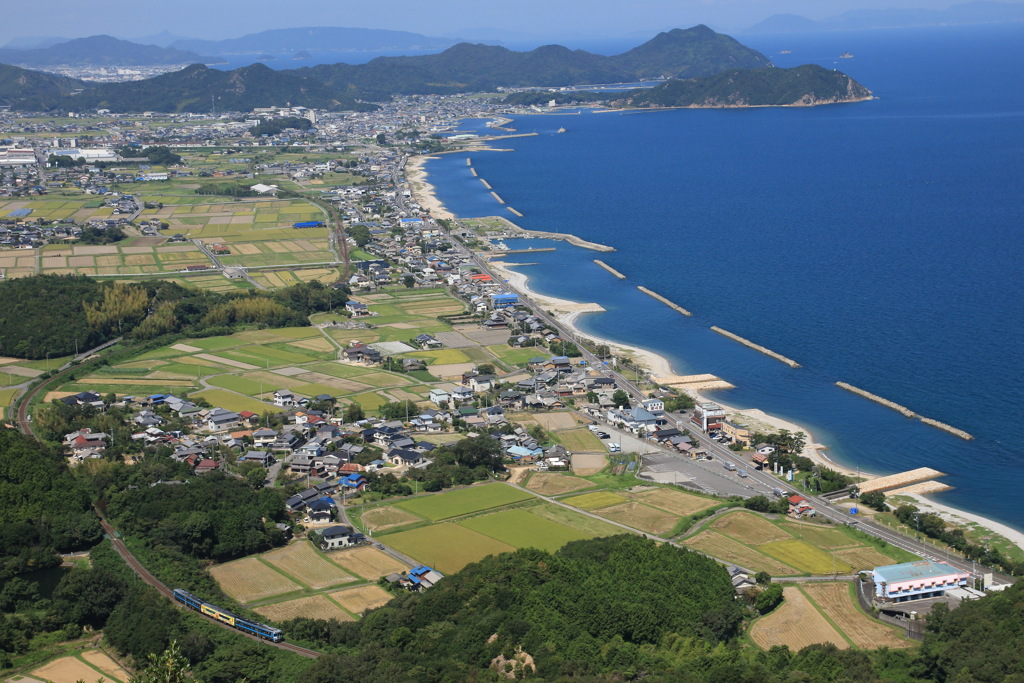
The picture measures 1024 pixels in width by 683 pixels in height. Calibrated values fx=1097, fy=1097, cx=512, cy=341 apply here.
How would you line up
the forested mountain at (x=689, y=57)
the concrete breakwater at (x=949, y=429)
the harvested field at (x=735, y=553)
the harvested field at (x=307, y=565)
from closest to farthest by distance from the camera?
the harvested field at (x=307, y=565) → the harvested field at (x=735, y=553) → the concrete breakwater at (x=949, y=429) → the forested mountain at (x=689, y=57)

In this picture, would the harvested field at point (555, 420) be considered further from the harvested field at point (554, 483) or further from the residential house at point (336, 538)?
the residential house at point (336, 538)

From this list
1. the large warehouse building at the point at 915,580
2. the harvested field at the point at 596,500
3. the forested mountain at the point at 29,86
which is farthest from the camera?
the forested mountain at the point at 29,86

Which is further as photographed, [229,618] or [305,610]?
[305,610]

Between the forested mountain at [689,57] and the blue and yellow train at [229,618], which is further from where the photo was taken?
the forested mountain at [689,57]

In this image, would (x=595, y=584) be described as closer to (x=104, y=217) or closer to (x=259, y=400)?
(x=259, y=400)

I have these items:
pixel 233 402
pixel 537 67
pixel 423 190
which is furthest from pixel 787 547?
pixel 537 67

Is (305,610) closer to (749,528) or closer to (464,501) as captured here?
(464,501)

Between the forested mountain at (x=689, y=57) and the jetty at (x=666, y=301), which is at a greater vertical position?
the forested mountain at (x=689, y=57)

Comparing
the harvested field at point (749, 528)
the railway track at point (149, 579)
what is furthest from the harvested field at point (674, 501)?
the railway track at point (149, 579)
